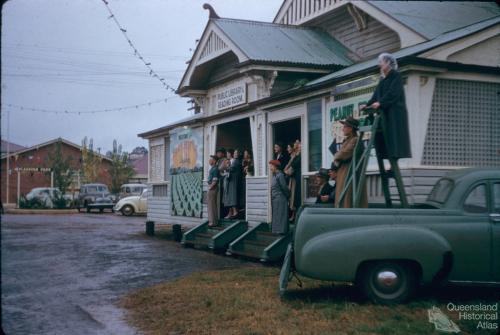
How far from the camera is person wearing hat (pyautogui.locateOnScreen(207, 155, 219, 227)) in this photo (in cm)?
1586

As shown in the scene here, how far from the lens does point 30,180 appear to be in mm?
54344

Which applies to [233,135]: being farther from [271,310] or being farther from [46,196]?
[46,196]

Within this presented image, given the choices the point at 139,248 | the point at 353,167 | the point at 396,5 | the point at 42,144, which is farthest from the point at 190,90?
the point at 42,144

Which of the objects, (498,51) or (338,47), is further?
(338,47)

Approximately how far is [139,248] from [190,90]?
5255 mm

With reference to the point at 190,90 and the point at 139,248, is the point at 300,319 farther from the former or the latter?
the point at 190,90

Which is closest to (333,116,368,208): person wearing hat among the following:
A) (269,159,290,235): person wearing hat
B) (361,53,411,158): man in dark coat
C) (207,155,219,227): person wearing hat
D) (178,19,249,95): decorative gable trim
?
(361,53,411,158): man in dark coat

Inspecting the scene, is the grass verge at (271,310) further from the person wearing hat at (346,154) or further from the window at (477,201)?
the person wearing hat at (346,154)

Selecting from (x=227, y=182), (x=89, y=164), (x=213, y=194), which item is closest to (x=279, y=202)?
(x=227, y=182)

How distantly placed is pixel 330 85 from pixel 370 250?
17.4 ft

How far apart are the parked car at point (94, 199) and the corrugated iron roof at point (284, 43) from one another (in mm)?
26501

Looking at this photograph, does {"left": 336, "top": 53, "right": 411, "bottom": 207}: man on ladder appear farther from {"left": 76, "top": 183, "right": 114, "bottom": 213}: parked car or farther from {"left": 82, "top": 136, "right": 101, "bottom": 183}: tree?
{"left": 82, "top": 136, "right": 101, "bottom": 183}: tree

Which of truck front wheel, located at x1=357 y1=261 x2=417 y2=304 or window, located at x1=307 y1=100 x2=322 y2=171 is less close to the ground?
window, located at x1=307 y1=100 x2=322 y2=171

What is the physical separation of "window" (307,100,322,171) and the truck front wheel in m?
5.43
